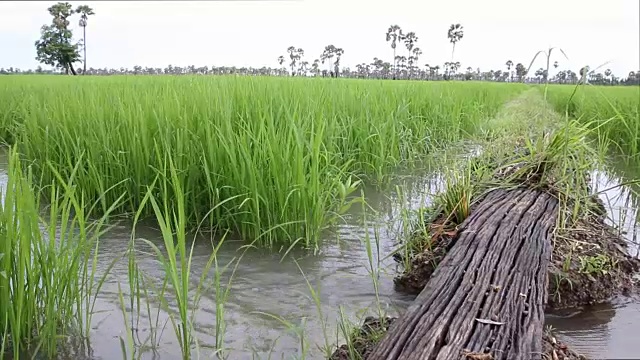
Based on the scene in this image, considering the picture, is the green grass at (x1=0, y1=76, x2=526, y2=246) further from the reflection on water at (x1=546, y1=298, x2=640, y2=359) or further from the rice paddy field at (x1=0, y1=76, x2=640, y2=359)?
the reflection on water at (x1=546, y1=298, x2=640, y2=359)

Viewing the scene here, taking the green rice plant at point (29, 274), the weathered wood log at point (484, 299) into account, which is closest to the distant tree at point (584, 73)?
the weathered wood log at point (484, 299)

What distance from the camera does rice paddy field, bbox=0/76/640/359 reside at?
5.35 ft

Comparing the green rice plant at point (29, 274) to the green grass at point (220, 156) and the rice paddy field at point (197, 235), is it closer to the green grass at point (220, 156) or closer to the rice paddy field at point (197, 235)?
the rice paddy field at point (197, 235)

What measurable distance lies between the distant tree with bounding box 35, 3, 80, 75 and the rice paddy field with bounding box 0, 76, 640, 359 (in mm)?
32706

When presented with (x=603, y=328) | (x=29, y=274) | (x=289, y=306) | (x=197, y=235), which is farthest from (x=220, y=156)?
(x=603, y=328)

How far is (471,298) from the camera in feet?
5.40

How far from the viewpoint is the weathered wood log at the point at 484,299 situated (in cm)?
140

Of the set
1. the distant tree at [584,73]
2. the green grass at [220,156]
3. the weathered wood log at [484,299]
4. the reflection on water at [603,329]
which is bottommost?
the reflection on water at [603,329]

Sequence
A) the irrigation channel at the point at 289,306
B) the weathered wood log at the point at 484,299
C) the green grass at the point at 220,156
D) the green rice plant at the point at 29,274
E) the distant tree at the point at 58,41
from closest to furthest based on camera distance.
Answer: the weathered wood log at the point at 484,299
the green rice plant at the point at 29,274
the irrigation channel at the point at 289,306
the green grass at the point at 220,156
the distant tree at the point at 58,41

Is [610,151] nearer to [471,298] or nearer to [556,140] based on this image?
[556,140]

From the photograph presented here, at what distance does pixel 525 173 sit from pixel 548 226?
2.39 feet

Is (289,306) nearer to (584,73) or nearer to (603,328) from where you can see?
(603,328)

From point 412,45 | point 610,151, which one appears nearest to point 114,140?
point 610,151

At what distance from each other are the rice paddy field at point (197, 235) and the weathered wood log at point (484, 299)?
28 cm
